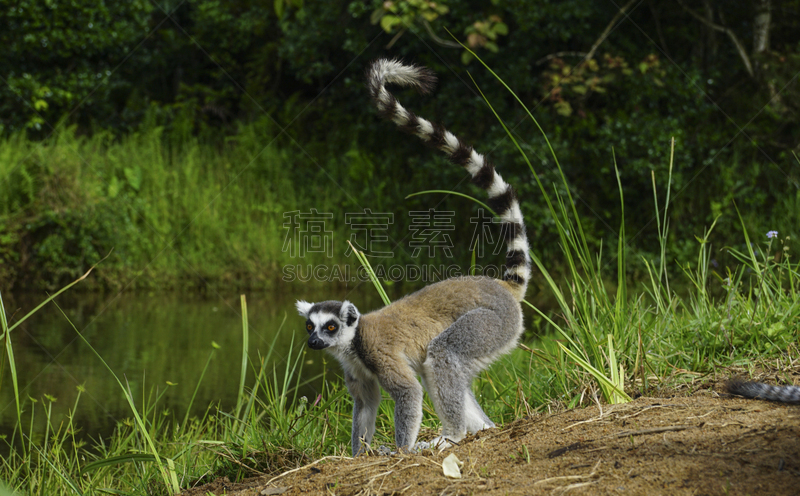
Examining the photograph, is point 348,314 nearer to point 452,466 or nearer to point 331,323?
point 331,323

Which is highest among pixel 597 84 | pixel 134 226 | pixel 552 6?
pixel 552 6

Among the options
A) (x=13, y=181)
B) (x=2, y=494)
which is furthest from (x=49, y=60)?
(x=2, y=494)

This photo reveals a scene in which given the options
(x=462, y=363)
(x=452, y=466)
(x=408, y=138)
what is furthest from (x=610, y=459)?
(x=408, y=138)

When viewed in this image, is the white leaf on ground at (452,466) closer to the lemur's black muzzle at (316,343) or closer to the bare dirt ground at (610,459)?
the bare dirt ground at (610,459)

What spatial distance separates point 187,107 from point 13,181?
461cm

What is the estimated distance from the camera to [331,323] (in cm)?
332

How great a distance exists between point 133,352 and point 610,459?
5.83 m

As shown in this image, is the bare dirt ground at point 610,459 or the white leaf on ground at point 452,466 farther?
the white leaf on ground at point 452,466

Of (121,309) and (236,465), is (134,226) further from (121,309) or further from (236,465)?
(236,465)

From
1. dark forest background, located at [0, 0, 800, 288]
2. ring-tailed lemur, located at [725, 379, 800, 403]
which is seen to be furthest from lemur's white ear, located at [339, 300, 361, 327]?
dark forest background, located at [0, 0, 800, 288]

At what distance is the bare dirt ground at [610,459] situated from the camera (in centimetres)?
190

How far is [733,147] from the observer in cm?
1030

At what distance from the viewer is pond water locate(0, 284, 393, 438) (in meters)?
5.34

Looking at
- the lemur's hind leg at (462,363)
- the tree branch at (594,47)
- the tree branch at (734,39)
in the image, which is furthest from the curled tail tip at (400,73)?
the tree branch at (734,39)
